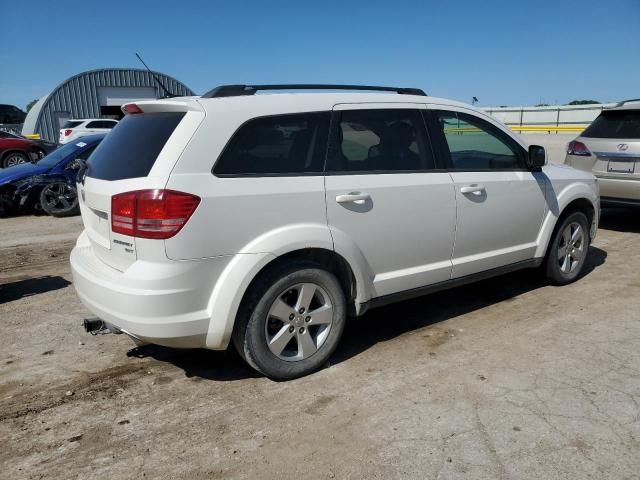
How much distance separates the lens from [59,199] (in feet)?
32.7

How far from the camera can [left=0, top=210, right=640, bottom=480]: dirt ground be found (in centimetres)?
269

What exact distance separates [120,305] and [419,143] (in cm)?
241

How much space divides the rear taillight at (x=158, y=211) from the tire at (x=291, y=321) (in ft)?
2.05

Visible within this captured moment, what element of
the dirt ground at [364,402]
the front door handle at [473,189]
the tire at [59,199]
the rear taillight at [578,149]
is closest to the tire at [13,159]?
the tire at [59,199]

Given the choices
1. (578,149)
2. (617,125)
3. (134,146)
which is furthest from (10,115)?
(134,146)

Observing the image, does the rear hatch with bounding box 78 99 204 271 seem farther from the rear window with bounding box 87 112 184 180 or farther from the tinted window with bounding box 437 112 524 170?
→ the tinted window with bounding box 437 112 524 170

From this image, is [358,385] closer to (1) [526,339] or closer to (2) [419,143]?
(1) [526,339]

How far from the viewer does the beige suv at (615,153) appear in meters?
7.07

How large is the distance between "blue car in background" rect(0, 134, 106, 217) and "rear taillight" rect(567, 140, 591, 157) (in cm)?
833

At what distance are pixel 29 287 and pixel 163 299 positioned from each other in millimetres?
3509

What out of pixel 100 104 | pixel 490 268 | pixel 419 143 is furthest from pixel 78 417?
pixel 100 104

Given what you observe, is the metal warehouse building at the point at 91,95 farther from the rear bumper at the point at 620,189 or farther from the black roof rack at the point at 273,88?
the black roof rack at the point at 273,88

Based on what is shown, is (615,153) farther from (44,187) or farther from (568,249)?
(44,187)

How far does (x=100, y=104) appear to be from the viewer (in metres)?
34.0
